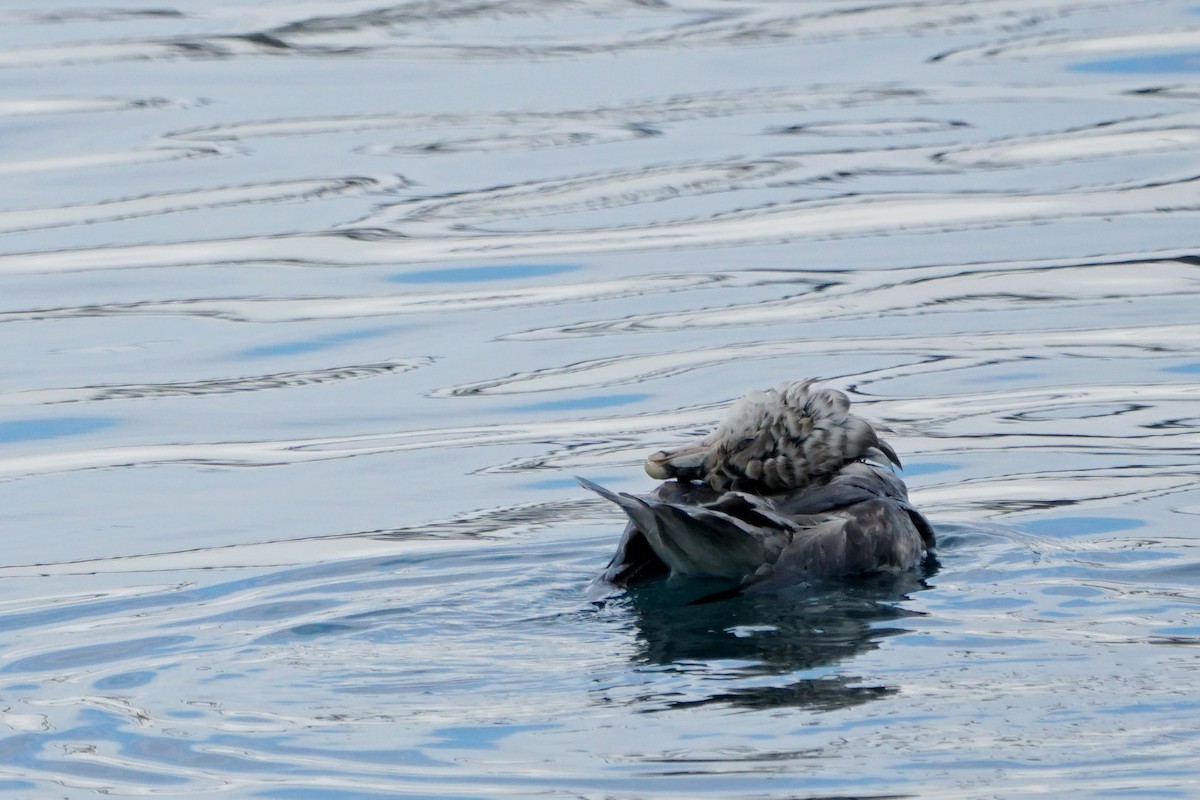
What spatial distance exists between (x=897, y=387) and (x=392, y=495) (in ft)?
8.71

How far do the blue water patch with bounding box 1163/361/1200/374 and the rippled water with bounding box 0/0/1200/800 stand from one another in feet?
0.09

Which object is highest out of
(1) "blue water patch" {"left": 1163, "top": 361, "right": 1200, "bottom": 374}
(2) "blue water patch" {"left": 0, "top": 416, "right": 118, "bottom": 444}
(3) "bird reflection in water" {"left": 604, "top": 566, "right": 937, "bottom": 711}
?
(3) "bird reflection in water" {"left": 604, "top": 566, "right": 937, "bottom": 711}

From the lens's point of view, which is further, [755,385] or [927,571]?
[755,385]

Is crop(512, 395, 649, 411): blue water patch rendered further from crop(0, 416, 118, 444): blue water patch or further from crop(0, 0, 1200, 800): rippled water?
crop(0, 416, 118, 444): blue water patch

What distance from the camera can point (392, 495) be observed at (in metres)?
9.16

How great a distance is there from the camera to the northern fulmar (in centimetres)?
687

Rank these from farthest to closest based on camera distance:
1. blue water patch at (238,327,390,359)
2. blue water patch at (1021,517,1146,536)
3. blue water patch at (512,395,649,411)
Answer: blue water patch at (238,327,390,359), blue water patch at (512,395,649,411), blue water patch at (1021,517,1146,536)

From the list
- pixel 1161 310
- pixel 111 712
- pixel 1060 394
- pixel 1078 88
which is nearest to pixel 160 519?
pixel 111 712

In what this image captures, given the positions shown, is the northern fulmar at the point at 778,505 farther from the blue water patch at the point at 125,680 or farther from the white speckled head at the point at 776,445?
the blue water patch at the point at 125,680

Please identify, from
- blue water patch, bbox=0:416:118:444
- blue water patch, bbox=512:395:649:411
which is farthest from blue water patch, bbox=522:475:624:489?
blue water patch, bbox=0:416:118:444

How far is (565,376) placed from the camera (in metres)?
10.9

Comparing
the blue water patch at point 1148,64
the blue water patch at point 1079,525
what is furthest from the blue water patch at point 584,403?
the blue water patch at point 1148,64

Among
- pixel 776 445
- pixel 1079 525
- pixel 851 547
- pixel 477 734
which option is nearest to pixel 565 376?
pixel 1079 525

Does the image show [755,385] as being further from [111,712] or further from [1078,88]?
[1078,88]
